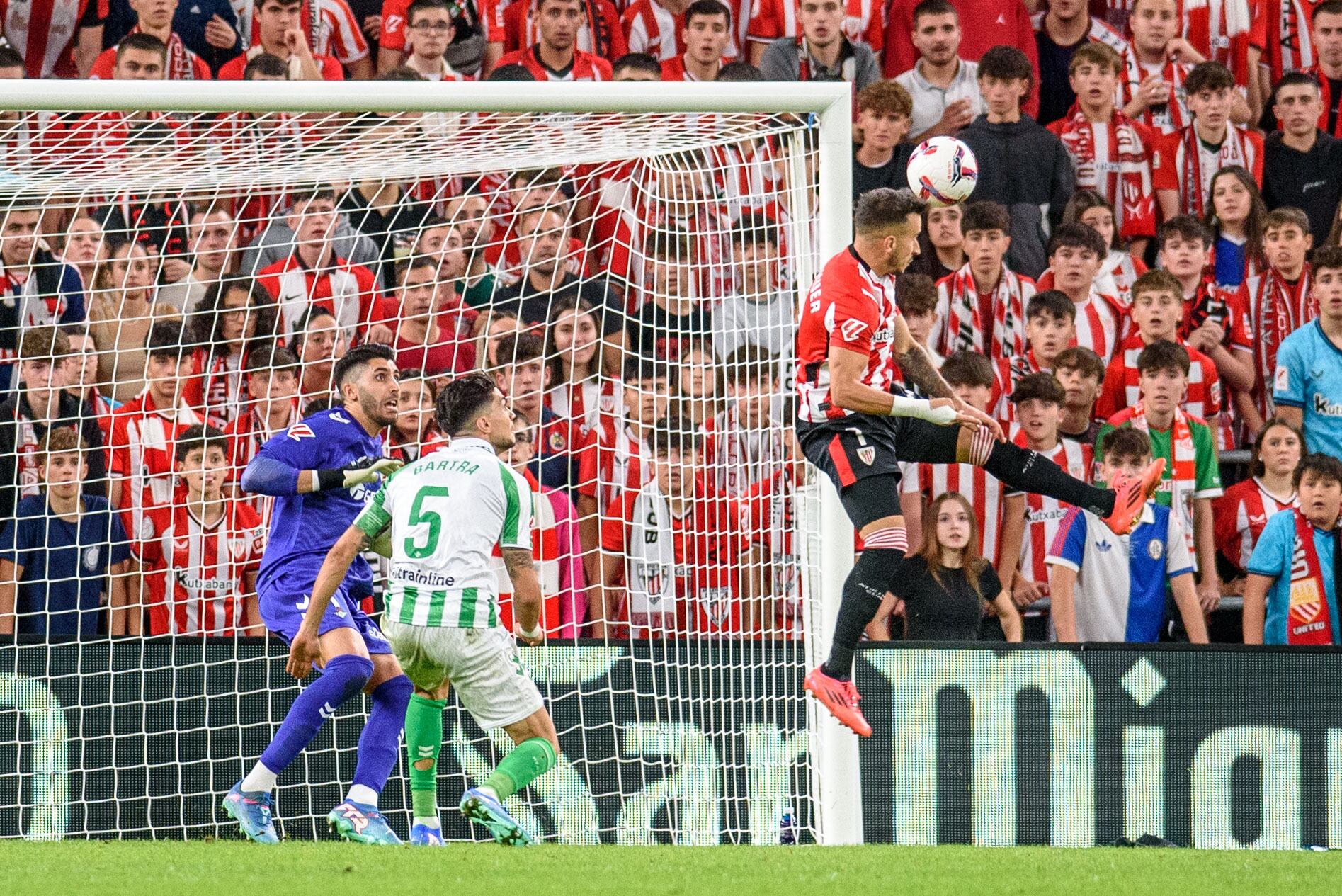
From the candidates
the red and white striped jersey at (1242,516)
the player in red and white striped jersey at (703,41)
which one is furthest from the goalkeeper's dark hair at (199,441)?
the red and white striped jersey at (1242,516)

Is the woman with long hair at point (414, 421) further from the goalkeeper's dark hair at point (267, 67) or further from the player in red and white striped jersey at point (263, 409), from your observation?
the goalkeeper's dark hair at point (267, 67)

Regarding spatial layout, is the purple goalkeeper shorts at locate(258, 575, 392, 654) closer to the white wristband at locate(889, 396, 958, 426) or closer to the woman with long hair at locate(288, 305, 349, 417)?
the woman with long hair at locate(288, 305, 349, 417)

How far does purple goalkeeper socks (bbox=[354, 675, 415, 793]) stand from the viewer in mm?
6961

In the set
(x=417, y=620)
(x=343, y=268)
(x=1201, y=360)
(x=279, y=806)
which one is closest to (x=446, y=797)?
(x=279, y=806)

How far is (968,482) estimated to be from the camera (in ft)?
30.6

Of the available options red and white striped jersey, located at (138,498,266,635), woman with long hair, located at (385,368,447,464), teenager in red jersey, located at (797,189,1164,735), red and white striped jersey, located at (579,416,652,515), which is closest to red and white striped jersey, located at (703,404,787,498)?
red and white striped jersey, located at (579,416,652,515)

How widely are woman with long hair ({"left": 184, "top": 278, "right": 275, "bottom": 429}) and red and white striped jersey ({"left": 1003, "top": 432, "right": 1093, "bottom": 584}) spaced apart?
3.98 metres

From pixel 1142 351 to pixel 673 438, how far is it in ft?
9.31

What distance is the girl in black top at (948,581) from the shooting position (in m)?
8.45

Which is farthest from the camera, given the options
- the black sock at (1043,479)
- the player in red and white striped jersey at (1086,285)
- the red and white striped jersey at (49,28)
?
the red and white striped jersey at (49,28)

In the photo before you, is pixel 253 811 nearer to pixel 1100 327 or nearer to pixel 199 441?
pixel 199 441

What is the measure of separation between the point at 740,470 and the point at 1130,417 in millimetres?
2387

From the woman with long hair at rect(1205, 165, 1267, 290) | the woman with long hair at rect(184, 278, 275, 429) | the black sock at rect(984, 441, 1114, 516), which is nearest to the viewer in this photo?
the black sock at rect(984, 441, 1114, 516)

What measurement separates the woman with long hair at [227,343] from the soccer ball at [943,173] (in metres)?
3.51
